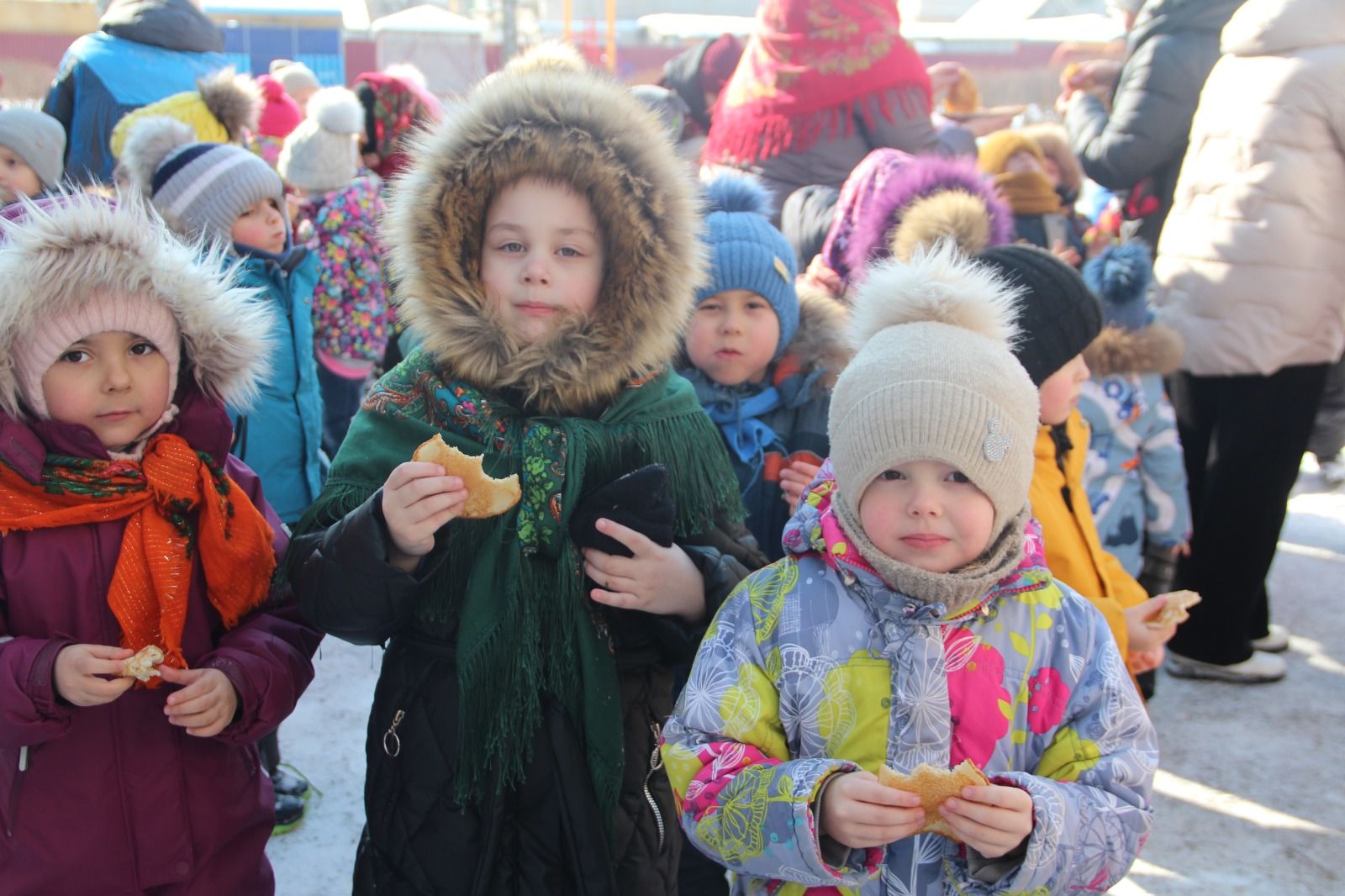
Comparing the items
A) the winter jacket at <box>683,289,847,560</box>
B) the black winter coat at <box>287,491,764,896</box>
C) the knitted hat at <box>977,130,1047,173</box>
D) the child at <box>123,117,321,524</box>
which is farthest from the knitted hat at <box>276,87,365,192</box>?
the black winter coat at <box>287,491,764,896</box>

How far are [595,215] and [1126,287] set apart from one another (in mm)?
2153

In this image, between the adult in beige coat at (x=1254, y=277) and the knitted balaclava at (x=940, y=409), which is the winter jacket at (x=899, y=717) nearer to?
the knitted balaclava at (x=940, y=409)

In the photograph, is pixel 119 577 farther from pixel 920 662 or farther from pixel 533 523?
pixel 920 662

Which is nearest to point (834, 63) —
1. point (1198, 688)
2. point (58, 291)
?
point (1198, 688)

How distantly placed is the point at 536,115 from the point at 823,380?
1043mm

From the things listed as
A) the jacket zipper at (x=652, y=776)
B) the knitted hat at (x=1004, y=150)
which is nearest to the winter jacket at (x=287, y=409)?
the jacket zipper at (x=652, y=776)

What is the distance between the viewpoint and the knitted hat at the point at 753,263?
2654mm

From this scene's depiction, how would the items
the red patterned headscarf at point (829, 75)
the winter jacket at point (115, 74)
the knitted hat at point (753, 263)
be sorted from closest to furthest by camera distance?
the knitted hat at point (753, 263) → the red patterned headscarf at point (829, 75) → the winter jacket at point (115, 74)

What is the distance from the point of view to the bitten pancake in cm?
170

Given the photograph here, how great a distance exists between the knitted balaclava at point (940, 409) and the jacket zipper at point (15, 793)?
4.66 feet

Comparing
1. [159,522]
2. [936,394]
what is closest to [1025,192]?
Result: [936,394]

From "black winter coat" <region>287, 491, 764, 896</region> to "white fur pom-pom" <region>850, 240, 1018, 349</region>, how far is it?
0.55 metres

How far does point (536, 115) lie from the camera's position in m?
2.00

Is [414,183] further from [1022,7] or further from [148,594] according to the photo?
[1022,7]
